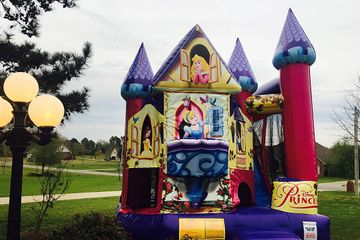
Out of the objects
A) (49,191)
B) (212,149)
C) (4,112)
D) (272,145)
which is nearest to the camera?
(4,112)

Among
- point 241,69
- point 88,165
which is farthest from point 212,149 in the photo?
point 88,165

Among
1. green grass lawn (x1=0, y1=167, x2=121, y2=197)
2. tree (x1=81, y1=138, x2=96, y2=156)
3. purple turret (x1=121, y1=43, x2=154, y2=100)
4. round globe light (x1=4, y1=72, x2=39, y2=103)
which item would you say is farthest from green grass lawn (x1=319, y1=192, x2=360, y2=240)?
tree (x1=81, y1=138, x2=96, y2=156)

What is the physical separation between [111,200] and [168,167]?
9.96 metres

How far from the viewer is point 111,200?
16.7m

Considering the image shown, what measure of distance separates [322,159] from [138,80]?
38.5 meters

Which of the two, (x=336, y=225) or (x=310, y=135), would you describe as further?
(x=336, y=225)

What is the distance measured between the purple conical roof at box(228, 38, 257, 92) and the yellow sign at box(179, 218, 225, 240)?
3.25 m

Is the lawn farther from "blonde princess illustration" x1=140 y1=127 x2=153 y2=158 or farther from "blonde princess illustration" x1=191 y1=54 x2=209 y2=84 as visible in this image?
"blonde princess illustration" x1=191 y1=54 x2=209 y2=84

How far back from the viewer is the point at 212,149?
7.24 metres

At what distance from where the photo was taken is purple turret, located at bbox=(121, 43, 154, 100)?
8.46 meters

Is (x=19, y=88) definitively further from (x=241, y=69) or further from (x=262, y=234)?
(x=241, y=69)

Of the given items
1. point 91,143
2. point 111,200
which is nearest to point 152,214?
point 111,200

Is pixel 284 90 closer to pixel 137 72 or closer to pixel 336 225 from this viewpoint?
Answer: pixel 137 72

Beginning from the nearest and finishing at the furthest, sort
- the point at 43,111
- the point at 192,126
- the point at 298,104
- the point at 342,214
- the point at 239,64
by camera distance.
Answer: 1. the point at 43,111
2. the point at 192,126
3. the point at 298,104
4. the point at 239,64
5. the point at 342,214
